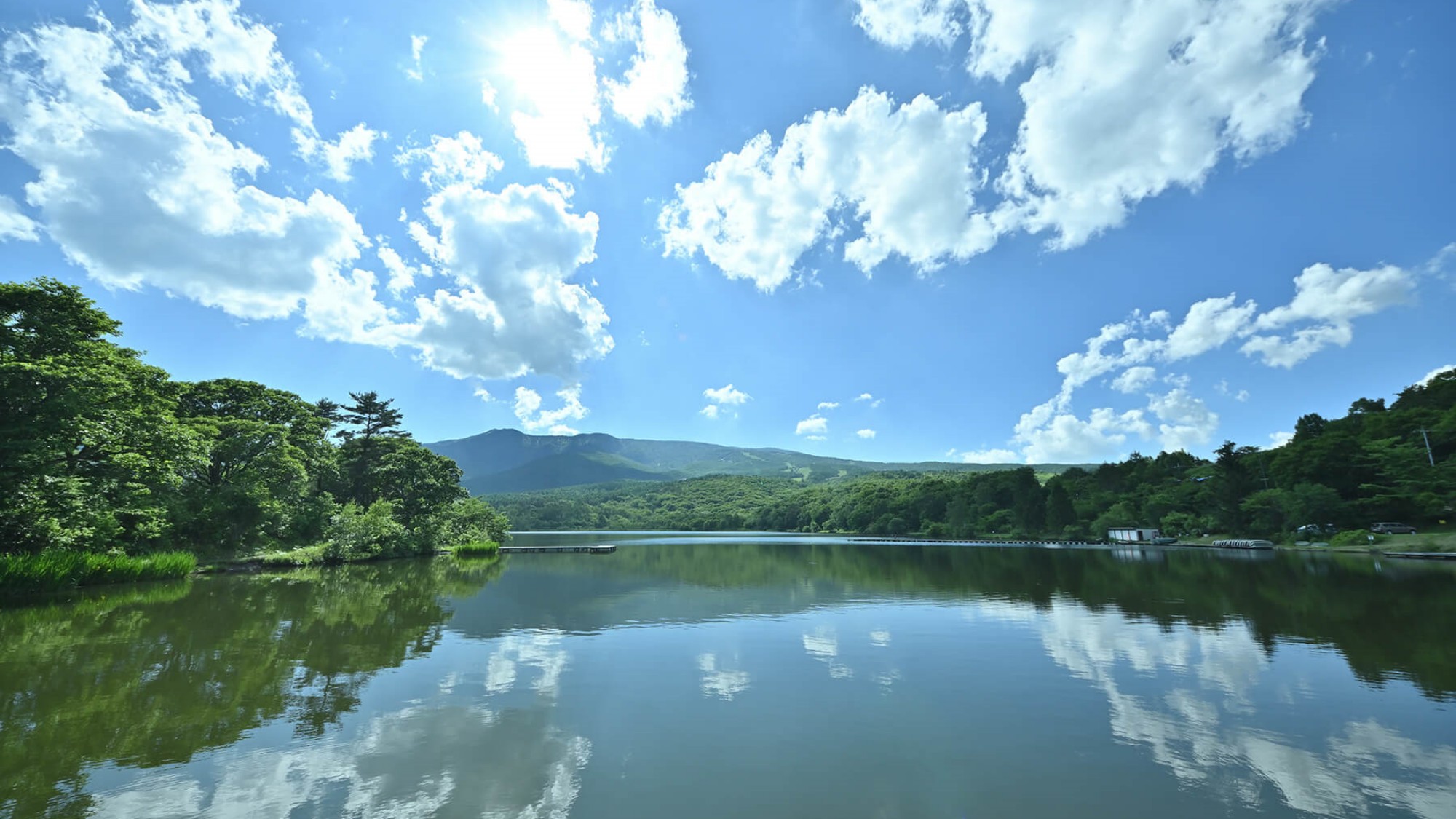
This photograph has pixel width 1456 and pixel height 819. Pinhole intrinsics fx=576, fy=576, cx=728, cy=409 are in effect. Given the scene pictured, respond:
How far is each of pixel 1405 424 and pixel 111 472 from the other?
10832 centimetres

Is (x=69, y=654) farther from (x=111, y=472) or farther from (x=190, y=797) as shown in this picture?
(x=111, y=472)

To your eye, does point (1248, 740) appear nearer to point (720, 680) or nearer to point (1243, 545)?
point (720, 680)

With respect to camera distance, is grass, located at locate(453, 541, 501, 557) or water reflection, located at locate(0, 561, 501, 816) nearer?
water reflection, located at locate(0, 561, 501, 816)

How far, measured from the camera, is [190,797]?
7.66 m

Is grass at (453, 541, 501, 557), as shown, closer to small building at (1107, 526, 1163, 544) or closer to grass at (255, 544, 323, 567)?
grass at (255, 544, 323, 567)

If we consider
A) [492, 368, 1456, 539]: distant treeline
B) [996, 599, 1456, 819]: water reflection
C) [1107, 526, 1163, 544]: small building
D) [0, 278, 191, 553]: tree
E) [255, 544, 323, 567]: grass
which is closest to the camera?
[996, 599, 1456, 819]: water reflection

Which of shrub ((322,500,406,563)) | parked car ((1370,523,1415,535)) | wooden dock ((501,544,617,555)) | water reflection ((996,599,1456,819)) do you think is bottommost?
water reflection ((996,599,1456,819))

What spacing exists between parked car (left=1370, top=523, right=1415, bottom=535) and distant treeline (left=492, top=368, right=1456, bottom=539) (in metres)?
2.26

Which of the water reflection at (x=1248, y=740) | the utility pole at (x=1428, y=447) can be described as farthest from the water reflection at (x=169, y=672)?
the utility pole at (x=1428, y=447)

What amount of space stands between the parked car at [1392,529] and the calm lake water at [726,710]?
44267 millimetres

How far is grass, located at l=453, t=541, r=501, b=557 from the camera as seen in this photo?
61.4m

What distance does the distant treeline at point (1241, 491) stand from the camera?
189 ft

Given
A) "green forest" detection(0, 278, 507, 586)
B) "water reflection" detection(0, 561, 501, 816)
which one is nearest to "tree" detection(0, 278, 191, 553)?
"green forest" detection(0, 278, 507, 586)

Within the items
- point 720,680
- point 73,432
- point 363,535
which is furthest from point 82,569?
point 720,680
